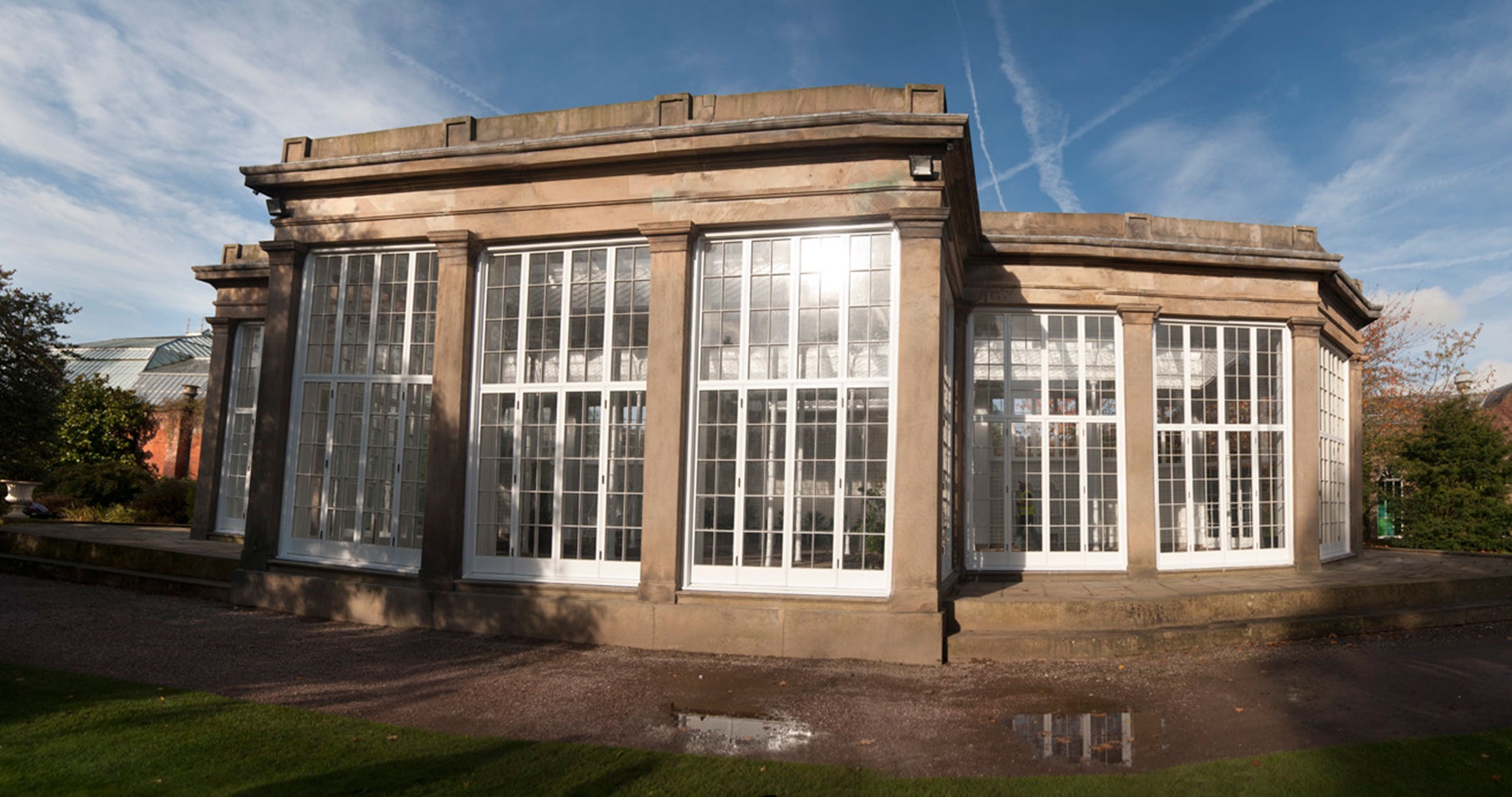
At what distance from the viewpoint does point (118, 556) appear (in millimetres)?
12844

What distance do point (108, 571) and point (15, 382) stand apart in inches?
392

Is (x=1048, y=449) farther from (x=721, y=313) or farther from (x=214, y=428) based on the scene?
(x=214, y=428)

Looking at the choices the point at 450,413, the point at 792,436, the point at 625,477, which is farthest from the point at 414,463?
the point at 792,436

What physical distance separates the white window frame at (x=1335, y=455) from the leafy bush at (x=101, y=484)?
90.9ft

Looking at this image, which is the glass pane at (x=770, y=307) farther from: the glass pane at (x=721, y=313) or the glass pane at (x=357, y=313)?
the glass pane at (x=357, y=313)

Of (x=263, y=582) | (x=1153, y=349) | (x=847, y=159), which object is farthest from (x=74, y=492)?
(x=1153, y=349)

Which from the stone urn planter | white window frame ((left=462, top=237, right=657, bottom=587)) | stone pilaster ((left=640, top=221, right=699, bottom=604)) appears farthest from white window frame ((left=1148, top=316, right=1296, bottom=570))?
the stone urn planter

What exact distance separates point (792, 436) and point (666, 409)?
1.45 metres

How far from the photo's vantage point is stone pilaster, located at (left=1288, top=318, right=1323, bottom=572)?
1293 cm

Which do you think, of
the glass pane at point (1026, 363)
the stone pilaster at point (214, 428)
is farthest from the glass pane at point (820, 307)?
the stone pilaster at point (214, 428)

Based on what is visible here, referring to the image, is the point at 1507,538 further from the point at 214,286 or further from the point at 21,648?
the point at 214,286

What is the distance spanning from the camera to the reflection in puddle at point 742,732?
6.19 meters

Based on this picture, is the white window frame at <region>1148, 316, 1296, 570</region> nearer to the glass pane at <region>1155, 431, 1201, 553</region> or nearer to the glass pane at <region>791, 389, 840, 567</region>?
the glass pane at <region>1155, 431, 1201, 553</region>

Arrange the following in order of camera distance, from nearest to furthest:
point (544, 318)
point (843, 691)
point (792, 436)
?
point (843, 691) → point (792, 436) → point (544, 318)
